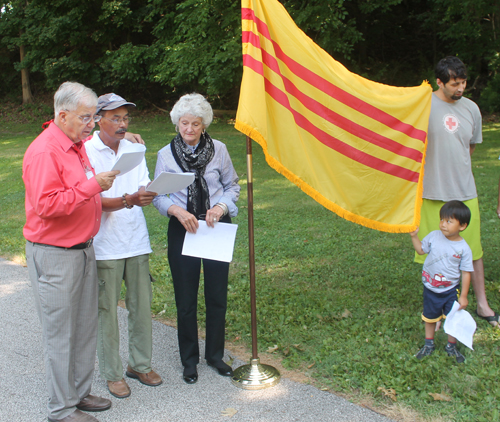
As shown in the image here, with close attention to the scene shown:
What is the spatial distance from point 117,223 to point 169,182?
58cm

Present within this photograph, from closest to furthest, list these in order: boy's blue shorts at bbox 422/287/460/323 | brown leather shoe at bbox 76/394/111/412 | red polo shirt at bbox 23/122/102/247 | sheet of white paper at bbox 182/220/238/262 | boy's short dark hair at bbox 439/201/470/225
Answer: red polo shirt at bbox 23/122/102/247 → brown leather shoe at bbox 76/394/111/412 → sheet of white paper at bbox 182/220/238/262 → boy's short dark hair at bbox 439/201/470/225 → boy's blue shorts at bbox 422/287/460/323

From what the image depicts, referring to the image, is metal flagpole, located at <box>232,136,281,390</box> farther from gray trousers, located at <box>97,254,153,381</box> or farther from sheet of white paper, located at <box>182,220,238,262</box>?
gray trousers, located at <box>97,254,153,381</box>

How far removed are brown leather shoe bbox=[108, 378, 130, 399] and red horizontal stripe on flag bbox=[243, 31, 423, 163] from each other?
2.41 meters

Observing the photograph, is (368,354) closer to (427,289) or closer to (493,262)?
(427,289)

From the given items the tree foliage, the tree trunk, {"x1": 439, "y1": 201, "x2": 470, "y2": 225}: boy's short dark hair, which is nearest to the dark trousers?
{"x1": 439, "y1": 201, "x2": 470, "y2": 225}: boy's short dark hair

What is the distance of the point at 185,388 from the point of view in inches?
151

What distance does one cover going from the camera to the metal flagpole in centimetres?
377

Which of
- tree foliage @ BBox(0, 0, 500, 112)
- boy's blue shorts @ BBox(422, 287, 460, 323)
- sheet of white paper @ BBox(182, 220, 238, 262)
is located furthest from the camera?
tree foliage @ BBox(0, 0, 500, 112)

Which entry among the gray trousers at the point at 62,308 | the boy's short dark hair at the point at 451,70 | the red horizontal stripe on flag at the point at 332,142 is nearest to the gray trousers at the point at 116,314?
the gray trousers at the point at 62,308

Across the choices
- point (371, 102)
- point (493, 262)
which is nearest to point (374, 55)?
point (493, 262)

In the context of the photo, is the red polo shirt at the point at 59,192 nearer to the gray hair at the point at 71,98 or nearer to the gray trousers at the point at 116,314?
the gray hair at the point at 71,98

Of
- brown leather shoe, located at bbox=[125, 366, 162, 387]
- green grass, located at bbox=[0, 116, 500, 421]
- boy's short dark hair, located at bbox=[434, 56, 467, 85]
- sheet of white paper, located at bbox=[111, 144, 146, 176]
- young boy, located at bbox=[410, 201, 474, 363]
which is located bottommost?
brown leather shoe, located at bbox=[125, 366, 162, 387]

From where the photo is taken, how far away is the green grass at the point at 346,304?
369 centimetres

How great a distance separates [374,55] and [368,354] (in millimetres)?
24058
